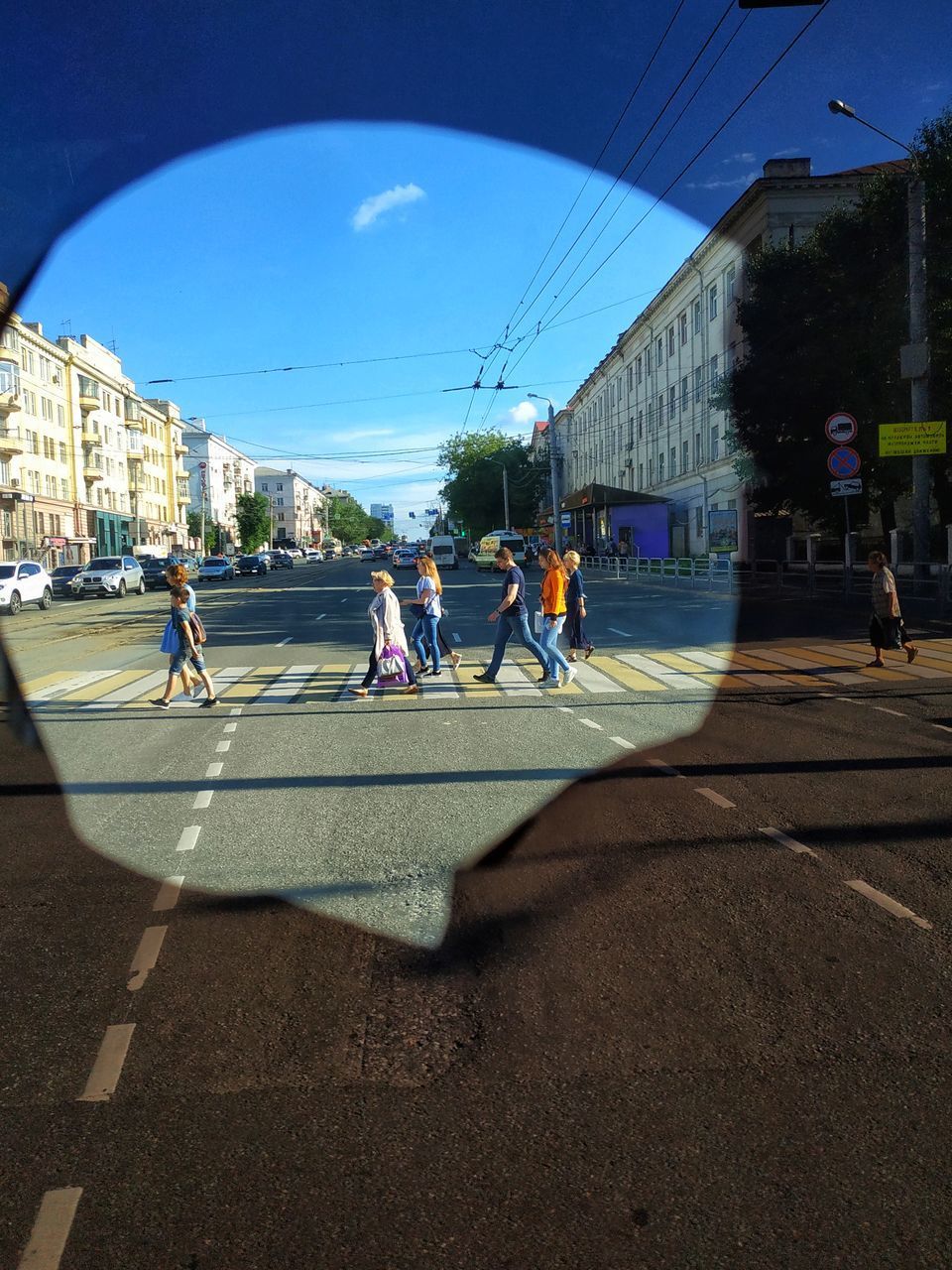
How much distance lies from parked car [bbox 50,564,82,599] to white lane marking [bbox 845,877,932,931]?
146 feet

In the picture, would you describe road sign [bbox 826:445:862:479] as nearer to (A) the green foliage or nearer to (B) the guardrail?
(B) the guardrail

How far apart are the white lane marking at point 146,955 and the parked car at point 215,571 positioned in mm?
57104

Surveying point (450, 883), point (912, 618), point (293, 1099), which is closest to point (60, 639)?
point (912, 618)

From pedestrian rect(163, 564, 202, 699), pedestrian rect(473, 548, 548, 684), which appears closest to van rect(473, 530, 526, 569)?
pedestrian rect(473, 548, 548, 684)

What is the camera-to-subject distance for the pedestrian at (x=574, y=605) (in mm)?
14891

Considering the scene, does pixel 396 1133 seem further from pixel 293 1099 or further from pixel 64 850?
pixel 64 850

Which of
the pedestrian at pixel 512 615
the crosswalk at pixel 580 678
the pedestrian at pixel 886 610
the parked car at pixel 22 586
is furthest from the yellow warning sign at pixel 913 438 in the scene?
the parked car at pixel 22 586

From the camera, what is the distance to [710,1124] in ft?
9.85

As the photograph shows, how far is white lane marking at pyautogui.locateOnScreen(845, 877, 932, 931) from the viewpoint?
15.1ft

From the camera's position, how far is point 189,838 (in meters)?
6.29

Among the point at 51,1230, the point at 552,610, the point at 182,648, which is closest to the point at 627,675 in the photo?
the point at 552,610

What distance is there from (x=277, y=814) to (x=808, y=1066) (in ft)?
13.9

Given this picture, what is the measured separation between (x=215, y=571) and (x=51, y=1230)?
59244mm

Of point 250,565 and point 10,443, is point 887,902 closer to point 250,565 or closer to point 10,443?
point 10,443
